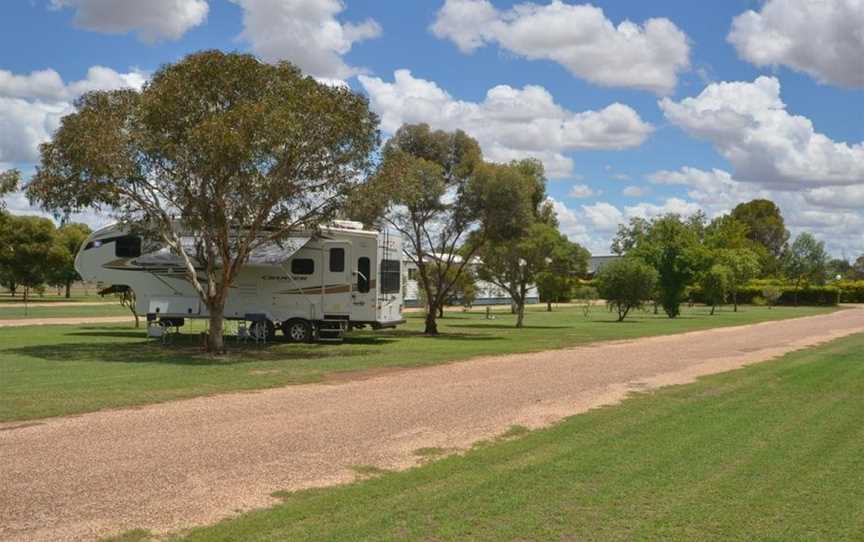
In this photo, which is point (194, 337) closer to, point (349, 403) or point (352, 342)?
point (352, 342)

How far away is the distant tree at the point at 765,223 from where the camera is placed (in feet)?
398

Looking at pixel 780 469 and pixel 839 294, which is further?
pixel 839 294

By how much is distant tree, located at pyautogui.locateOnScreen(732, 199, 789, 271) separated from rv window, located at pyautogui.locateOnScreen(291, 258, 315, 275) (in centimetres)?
10520

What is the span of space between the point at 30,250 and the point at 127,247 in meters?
39.2

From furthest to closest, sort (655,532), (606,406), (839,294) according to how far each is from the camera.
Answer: (839,294), (606,406), (655,532)

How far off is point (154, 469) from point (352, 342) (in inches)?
732

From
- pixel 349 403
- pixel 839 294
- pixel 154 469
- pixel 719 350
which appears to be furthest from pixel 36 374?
pixel 839 294

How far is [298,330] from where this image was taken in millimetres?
25375

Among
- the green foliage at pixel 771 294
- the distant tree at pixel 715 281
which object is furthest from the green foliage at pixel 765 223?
the distant tree at pixel 715 281

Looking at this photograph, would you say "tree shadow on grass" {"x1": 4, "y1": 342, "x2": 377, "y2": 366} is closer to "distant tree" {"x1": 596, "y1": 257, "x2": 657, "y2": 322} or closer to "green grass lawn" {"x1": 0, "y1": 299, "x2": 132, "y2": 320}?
"green grass lawn" {"x1": 0, "y1": 299, "x2": 132, "y2": 320}

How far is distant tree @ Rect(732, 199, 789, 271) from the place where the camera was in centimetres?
12119

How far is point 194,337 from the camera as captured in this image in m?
26.3

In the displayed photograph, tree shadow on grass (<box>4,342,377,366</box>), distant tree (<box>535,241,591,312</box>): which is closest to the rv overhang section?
tree shadow on grass (<box>4,342,377,366</box>)

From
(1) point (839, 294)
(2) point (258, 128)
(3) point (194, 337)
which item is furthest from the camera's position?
(1) point (839, 294)
